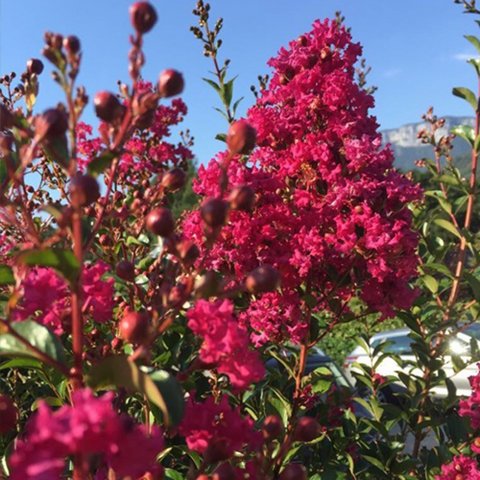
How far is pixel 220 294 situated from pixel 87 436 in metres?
0.30

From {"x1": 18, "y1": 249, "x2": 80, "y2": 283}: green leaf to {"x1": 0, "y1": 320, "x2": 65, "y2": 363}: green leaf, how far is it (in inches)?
3.9

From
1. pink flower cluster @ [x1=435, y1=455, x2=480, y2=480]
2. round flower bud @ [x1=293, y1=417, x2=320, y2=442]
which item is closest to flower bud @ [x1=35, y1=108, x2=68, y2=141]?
round flower bud @ [x1=293, y1=417, x2=320, y2=442]

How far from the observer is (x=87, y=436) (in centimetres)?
59

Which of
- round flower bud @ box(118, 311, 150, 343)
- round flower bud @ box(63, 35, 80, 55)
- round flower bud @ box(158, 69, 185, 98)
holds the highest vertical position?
round flower bud @ box(63, 35, 80, 55)

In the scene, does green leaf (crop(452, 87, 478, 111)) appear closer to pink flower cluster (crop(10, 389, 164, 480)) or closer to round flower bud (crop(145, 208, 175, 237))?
round flower bud (crop(145, 208, 175, 237))

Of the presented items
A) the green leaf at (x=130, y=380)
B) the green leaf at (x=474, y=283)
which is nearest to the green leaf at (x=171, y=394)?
the green leaf at (x=130, y=380)

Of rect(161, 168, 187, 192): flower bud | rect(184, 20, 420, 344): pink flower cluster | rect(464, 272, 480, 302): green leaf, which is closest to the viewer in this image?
rect(161, 168, 187, 192): flower bud

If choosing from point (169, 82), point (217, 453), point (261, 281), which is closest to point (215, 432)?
point (217, 453)

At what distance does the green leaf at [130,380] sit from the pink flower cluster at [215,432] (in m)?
0.14

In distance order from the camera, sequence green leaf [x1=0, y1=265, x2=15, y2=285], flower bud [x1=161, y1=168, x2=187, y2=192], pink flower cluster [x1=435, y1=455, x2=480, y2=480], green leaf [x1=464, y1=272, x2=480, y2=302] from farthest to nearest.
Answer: green leaf [x1=464, y1=272, x2=480, y2=302], pink flower cluster [x1=435, y1=455, x2=480, y2=480], flower bud [x1=161, y1=168, x2=187, y2=192], green leaf [x1=0, y1=265, x2=15, y2=285]

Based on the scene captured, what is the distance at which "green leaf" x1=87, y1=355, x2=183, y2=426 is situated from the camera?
2.36 ft

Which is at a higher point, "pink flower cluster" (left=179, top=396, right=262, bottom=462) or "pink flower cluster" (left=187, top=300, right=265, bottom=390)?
"pink flower cluster" (left=187, top=300, right=265, bottom=390)

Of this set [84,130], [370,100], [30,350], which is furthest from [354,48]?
[84,130]

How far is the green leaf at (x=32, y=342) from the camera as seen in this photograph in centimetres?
78
